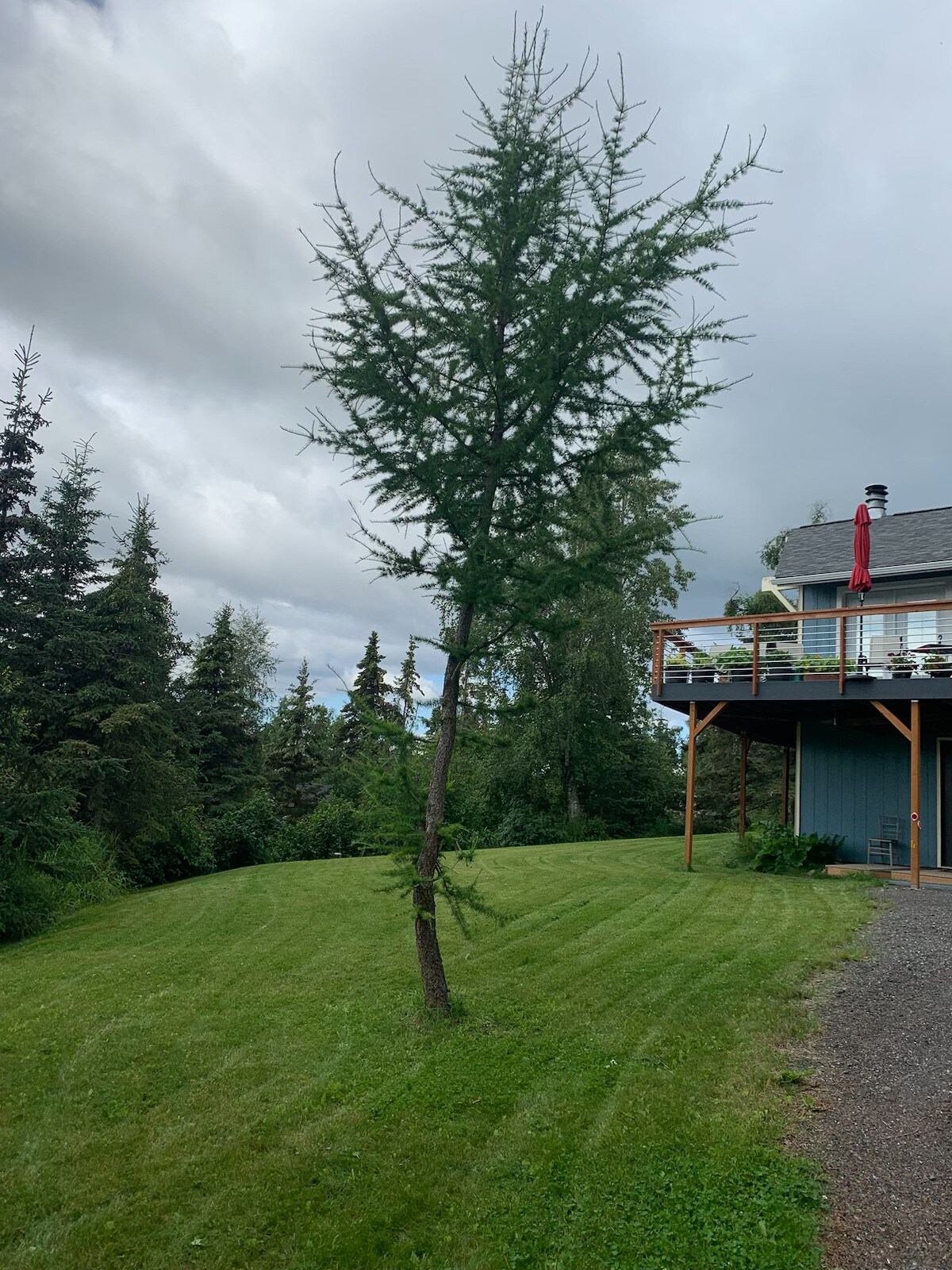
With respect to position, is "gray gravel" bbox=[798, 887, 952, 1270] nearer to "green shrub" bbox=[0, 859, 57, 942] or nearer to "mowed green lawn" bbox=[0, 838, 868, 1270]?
"mowed green lawn" bbox=[0, 838, 868, 1270]

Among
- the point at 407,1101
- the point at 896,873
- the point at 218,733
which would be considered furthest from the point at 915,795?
the point at 218,733

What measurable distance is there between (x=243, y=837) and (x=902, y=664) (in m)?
15.7

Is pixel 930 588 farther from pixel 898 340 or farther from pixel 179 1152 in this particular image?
pixel 179 1152

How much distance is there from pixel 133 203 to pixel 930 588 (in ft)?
48.3

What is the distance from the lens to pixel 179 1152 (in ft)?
13.8

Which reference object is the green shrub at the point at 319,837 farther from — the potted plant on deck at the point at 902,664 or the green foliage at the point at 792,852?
the potted plant on deck at the point at 902,664

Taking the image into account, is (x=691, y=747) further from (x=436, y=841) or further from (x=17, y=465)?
(x=17, y=465)

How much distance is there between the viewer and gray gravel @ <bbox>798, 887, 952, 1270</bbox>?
130 inches

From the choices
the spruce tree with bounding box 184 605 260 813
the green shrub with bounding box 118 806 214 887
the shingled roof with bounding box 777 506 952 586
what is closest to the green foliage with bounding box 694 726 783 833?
the shingled roof with bounding box 777 506 952 586

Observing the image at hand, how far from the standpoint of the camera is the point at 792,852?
545 inches

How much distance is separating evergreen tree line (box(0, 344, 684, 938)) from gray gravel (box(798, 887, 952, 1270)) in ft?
9.65

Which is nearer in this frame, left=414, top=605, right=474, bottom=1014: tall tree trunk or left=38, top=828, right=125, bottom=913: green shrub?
left=414, top=605, right=474, bottom=1014: tall tree trunk

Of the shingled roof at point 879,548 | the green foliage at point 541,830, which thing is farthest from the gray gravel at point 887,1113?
the green foliage at point 541,830

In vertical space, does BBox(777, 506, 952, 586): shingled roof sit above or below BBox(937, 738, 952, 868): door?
above
